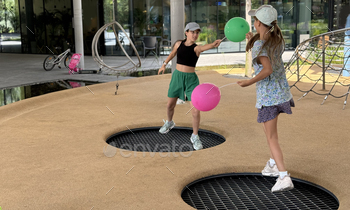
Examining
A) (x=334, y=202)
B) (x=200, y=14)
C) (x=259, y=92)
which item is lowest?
(x=334, y=202)

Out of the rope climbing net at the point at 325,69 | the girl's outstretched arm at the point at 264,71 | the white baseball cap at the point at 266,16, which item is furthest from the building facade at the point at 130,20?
the girl's outstretched arm at the point at 264,71

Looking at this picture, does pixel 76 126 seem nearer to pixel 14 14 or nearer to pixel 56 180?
pixel 56 180

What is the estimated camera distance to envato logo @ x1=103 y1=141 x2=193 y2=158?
379 centimetres

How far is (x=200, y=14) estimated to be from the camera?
18.6m

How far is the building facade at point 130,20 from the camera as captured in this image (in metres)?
17.7

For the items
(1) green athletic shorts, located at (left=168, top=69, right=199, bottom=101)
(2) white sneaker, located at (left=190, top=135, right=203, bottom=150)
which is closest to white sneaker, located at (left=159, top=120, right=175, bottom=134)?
(1) green athletic shorts, located at (left=168, top=69, right=199, bottom=101)

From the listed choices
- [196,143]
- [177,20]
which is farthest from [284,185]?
[177,20]

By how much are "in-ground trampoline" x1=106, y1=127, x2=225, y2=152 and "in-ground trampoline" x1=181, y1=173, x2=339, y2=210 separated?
93 centimetres

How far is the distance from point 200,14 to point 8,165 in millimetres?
16176

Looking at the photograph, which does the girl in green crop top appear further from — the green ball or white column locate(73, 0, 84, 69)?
white column locate(73, 0, 84, 69)

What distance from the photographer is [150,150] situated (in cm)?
403

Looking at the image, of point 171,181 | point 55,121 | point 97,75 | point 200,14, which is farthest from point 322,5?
point 171,181

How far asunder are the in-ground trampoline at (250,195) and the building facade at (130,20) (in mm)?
14793

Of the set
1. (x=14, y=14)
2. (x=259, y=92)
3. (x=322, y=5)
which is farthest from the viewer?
(x=14, y=14)
